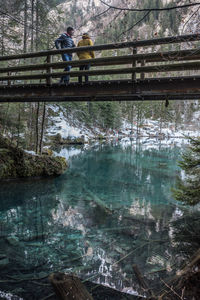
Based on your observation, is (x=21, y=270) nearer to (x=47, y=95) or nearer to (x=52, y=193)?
(x=47, y=95)

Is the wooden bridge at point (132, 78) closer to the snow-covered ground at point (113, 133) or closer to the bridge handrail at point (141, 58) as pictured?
the bridge handrail at point (141, 58)

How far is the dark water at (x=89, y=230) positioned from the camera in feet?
16.1

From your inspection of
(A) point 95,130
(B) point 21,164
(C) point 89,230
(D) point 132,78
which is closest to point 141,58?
(D) point 132,78

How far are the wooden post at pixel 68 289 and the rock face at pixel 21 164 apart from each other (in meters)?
9.66

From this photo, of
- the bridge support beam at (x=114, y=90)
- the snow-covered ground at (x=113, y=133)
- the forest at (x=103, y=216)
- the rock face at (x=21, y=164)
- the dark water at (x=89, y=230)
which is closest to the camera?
the forest at (x=103, y=216)

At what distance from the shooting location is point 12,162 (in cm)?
1216

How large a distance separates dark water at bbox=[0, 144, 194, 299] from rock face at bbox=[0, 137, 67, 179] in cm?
69

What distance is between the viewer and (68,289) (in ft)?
10.3

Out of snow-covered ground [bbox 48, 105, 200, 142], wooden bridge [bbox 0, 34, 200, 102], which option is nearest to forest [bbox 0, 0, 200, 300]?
wooden bridge [bbox 0, 34, 200, 102]

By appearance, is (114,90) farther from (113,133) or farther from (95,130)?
(113,133)

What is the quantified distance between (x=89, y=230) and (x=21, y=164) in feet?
23.5

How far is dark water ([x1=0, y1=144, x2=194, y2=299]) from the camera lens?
193 inches

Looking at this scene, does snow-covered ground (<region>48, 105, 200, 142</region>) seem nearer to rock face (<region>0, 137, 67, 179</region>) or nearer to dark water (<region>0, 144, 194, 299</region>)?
dark water (<region>0, 144, 194, 299</region>)

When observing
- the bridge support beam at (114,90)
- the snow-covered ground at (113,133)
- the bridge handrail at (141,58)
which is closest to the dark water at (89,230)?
the bridge support beam at (114,90)
